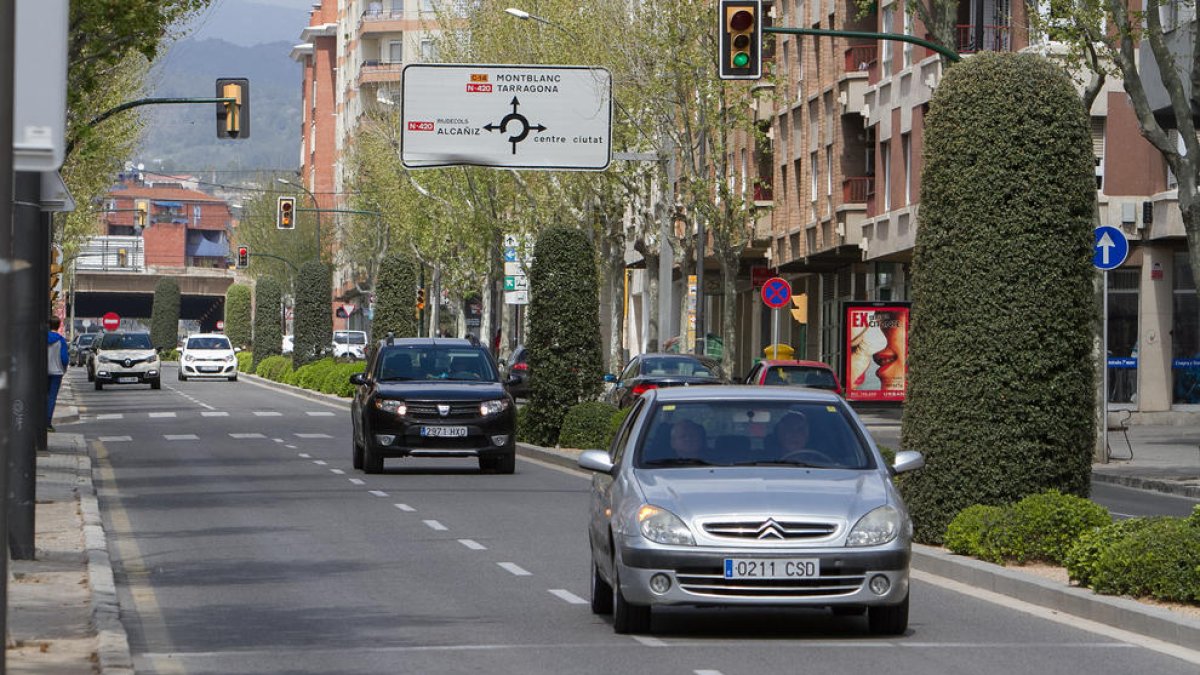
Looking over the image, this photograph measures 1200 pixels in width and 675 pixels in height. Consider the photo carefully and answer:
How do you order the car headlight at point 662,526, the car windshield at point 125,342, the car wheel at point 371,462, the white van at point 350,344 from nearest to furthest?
1. the car headlight at point 662,526
2. the car wheel at point 371,462
3. the car windshield at point 125,342
4. the white van at point 350,344

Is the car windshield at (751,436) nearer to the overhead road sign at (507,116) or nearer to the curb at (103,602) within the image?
the curb at (103,602)

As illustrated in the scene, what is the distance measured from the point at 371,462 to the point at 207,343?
2410 inches

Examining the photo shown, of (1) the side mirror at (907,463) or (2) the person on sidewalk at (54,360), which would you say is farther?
(2) the person on sidewalk at (54,360)

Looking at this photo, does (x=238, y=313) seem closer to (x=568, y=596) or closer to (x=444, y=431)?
(x=444, y=431)

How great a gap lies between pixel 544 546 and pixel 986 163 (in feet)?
15.4

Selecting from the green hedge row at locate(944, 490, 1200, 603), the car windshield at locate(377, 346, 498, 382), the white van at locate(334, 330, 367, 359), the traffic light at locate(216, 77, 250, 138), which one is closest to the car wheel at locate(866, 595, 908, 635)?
the green hedge row at locate(944, 490, 1200, 603)

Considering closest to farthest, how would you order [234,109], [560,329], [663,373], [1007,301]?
1. [1007,301]
2. [560,329]
3. [663,373]
4. [234,109]

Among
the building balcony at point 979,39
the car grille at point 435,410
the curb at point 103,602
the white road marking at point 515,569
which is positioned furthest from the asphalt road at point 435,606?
the building balcony at point 979,39

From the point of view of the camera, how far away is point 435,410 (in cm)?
3045

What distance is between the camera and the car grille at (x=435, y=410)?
99.8 ft

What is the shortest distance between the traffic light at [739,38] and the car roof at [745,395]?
14956 mm

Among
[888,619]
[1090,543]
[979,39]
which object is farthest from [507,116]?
[888,619]

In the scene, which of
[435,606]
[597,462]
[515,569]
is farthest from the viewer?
[515,569]

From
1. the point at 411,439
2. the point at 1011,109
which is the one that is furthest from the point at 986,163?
the point at 411,439
